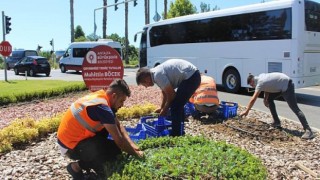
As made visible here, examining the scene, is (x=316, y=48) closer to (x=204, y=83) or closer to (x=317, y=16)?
(x=317, y=16)

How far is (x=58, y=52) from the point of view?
67438 millimetres

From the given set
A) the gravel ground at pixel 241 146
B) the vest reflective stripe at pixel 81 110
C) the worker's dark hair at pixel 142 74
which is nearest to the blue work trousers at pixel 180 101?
the worker's dark hair at pixel 142 74

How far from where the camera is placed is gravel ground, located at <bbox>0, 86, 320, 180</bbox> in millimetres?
4934

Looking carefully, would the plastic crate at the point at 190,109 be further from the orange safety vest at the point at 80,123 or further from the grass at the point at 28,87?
the grass at the point at 28,87

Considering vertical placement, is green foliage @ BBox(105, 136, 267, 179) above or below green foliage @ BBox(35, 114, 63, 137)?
above

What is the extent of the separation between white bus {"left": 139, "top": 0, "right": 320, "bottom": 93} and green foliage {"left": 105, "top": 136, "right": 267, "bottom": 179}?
10.5 m

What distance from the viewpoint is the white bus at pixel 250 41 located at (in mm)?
13459

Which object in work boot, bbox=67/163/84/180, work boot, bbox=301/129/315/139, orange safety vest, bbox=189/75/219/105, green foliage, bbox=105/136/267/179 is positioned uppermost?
orange safety vest, bbox=189/75/219/105

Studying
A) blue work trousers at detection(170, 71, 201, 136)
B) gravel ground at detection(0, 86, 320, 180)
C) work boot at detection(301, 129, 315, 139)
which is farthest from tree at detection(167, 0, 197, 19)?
blue work trousers at detection(170, 71, 201, 136)

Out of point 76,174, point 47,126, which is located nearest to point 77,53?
point 47,126

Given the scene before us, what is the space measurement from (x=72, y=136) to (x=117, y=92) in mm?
708

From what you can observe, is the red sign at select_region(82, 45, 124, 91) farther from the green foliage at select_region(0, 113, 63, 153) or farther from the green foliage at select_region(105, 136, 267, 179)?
the green foliage at select_region(105, 136, 267, 179)

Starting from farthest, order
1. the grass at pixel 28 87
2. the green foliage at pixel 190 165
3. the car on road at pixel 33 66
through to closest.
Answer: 1. the car on road at pixel 33 66
2. the grass at pixel 28 87
3. the green foliage at pixel 190 165

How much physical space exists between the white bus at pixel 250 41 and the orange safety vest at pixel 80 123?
1067cm
